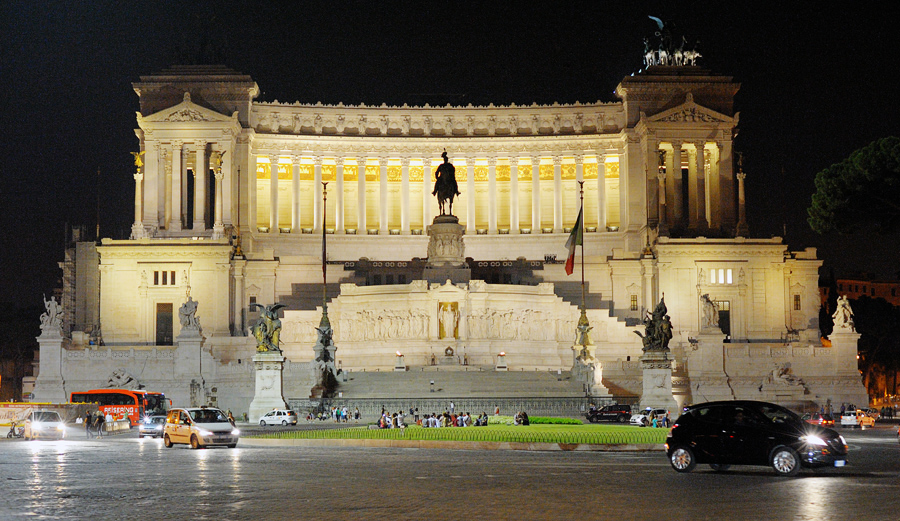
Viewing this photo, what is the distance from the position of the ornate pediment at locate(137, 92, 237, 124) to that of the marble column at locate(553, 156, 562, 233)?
27.1 meters

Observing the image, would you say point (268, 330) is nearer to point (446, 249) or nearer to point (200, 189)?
point (446, 249)

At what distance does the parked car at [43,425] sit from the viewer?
49231 mm

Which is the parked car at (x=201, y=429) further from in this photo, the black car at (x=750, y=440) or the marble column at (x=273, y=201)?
the marble column at (x=273, y=201)

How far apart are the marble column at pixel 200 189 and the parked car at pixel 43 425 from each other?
45.9 m

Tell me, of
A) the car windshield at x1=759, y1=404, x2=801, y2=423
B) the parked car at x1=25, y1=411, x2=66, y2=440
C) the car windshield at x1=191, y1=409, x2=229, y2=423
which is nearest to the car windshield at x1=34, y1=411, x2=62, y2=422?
the parked car at x1=25, y1=411, x2=66, y2=440

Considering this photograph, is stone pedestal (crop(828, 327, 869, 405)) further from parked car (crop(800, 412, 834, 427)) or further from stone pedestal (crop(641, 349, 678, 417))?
stone pedestal (crop(641, 349, 678, 417))

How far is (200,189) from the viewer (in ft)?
315

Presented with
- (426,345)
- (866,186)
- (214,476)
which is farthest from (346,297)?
(214,476)

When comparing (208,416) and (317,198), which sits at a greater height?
(317,198)

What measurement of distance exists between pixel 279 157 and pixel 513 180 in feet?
64.9

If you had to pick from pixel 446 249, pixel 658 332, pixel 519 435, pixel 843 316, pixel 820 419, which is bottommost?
pixel 820 419

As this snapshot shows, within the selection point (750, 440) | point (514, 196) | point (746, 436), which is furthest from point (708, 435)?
point (514, 196)

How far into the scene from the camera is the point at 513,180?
104250mm

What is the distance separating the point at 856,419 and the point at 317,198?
53.5m
